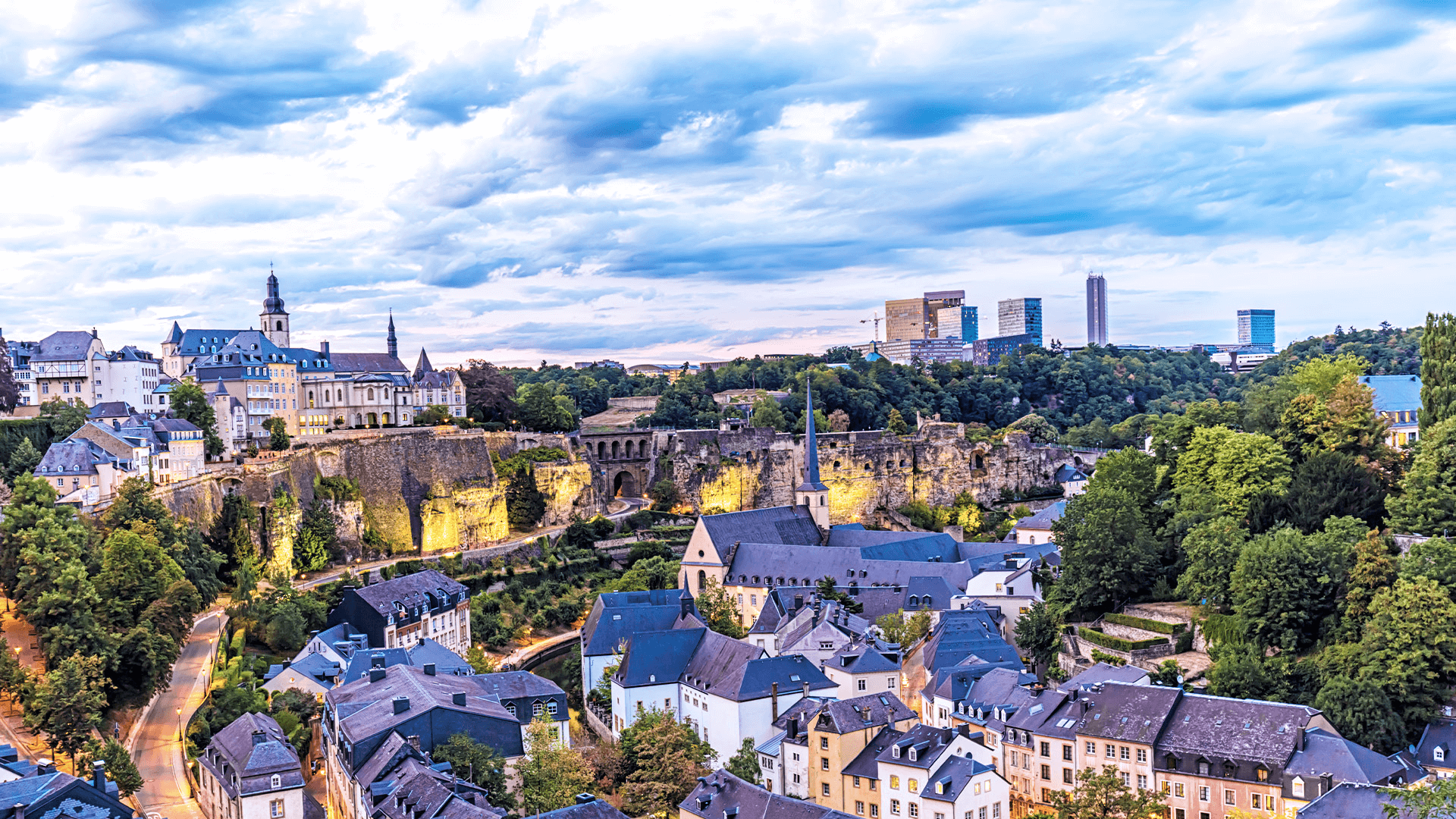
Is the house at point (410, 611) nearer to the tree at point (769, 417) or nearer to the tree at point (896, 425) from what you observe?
the tree at point (769, 417)

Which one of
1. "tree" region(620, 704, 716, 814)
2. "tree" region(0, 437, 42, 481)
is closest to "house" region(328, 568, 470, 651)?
"tree" region(620, 704, 716, 814)

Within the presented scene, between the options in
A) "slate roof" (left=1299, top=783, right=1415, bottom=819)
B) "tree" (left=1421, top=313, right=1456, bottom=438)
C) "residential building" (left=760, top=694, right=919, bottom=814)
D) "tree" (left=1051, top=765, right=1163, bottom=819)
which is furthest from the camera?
"tree" (left=1421, top=313, right=1456, bottom=438)

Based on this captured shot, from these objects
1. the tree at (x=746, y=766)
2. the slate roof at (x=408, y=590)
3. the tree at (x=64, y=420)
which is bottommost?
the tree at (x=746, y=766)

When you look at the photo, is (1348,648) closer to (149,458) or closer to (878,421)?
(149,458)

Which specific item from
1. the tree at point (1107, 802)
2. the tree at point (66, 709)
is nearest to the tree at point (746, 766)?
the tree at point (1107, 802)

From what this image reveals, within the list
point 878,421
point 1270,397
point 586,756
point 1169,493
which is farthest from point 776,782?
point 878,421

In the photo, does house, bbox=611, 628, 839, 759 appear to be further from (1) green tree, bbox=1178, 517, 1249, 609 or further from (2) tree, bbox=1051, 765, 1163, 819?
(1) green tree, bbox=1178, 517, 1249, 609
